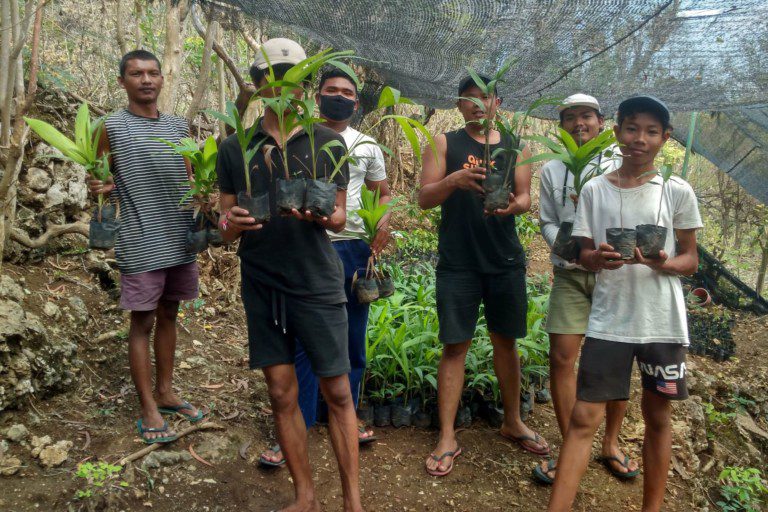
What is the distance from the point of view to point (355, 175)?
279cm

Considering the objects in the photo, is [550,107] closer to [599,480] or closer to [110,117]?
[599,480]

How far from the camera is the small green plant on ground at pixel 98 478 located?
227cm

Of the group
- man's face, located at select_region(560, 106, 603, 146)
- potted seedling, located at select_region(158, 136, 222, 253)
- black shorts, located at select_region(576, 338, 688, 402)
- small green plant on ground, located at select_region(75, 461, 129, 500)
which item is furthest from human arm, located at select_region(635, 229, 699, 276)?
small green plant on ground, located at select_region(75, 461, 129, 500)

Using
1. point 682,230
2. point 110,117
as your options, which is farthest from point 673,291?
point 110,117

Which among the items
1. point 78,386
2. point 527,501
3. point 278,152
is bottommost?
point 527,501

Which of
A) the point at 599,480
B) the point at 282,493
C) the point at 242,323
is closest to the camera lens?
the point at 282,493

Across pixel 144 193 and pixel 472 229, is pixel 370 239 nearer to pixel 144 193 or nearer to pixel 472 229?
pixel 472 229

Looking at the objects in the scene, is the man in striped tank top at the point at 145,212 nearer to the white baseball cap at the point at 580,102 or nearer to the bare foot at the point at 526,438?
the bare foot at the point at 526,438

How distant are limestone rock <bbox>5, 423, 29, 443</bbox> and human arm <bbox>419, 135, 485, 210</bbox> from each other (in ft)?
6.61

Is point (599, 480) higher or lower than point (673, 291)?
lower

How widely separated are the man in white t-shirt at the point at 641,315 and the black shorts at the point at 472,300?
0.59 metres

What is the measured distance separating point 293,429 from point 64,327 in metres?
1.82

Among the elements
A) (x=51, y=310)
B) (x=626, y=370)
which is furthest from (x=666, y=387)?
(x=51, y=310)

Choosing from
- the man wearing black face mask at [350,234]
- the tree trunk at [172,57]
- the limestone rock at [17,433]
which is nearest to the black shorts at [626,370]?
the man wearing black face mask at [350,234]
